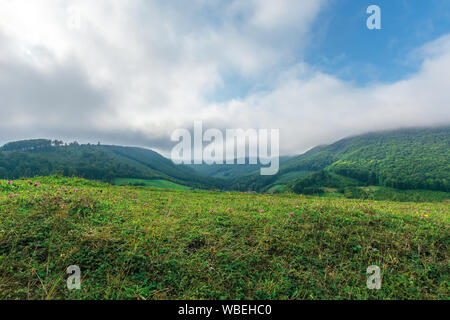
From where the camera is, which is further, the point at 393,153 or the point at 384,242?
the point at 393,153

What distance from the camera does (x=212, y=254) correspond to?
3.45 m

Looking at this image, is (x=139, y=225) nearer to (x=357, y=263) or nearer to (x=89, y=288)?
(x=89, y=288)

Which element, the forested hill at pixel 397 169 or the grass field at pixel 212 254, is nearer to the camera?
the grass field at pixel 212 254

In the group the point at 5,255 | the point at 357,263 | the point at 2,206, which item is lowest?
the point at 357,263

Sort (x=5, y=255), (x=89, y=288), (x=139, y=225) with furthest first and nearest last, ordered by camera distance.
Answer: (x=139, y=225) → (x=5, y=255) → (x=89, y=288)

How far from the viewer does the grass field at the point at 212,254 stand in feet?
8.87

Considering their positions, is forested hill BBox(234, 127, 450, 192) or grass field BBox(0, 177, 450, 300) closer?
grass field BBox(0, 177, 450, 300)

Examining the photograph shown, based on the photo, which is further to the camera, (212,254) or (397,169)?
(397,169)

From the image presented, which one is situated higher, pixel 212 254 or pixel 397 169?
pixel 212 254

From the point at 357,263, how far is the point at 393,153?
19167 centimetres

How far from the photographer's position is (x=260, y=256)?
3.41 m

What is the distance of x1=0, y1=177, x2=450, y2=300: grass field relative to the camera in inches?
106
